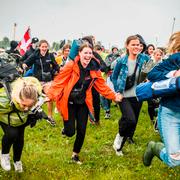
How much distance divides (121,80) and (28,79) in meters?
2.31

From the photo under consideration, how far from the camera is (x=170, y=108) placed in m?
5.11

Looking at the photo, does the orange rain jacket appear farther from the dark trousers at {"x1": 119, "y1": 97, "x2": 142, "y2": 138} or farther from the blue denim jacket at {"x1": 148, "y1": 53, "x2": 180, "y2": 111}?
the blue denim jacket at {"x1": 148, "y1": 53, "x2": 180, "y2": 111}

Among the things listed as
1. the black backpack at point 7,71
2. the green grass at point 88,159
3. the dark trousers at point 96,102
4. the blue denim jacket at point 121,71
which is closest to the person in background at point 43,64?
the dark trousers at point 96,102

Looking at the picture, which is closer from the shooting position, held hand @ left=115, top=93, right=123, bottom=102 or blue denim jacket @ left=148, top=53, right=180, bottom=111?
blue denim jacket @ left=148, top=53, right=180, bottom=111

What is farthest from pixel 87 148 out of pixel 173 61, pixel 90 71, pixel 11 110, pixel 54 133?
pixel 173 61

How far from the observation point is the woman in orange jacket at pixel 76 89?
6637mm

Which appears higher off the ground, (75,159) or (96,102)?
(96,102)

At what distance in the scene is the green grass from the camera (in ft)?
21.0

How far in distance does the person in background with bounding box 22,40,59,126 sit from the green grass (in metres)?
1.45

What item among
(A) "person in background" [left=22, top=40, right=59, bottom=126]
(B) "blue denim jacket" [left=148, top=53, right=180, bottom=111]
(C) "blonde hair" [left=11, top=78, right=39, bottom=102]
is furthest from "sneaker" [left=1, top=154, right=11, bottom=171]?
(A) "person in background" [left=22, top=40, right=59, bottom=126]

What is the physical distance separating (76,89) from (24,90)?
1.64m

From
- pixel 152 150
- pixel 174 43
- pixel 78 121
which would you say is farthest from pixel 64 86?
pixel 174 43

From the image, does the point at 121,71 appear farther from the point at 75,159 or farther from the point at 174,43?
the point at 174,43

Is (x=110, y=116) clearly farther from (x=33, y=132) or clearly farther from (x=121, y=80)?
(x=121, y=80)
